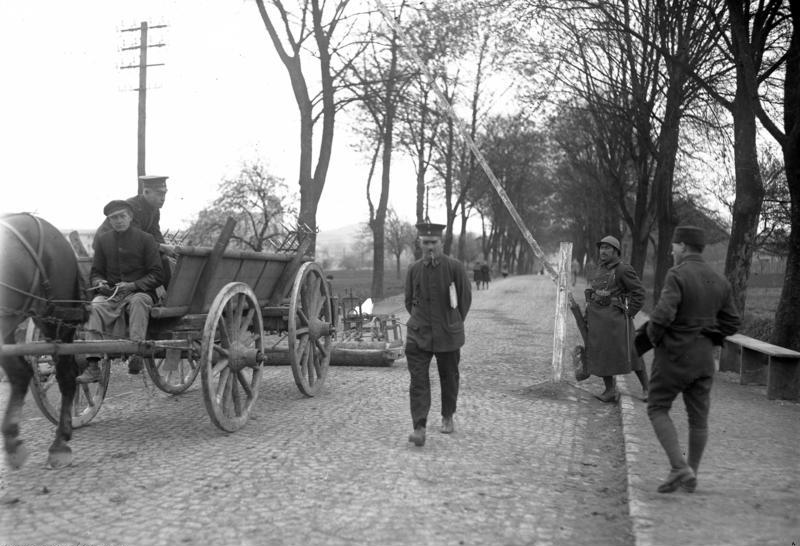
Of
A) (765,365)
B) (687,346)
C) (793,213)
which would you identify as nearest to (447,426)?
(687,346)

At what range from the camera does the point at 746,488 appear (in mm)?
5230

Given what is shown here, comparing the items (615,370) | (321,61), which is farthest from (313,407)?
(321,61)

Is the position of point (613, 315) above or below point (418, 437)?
above

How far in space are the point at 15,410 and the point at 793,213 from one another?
9.51 metres

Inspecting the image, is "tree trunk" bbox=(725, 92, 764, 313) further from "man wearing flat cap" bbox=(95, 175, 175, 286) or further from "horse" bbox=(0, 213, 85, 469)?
"horse" bbox=(0, 213, 85, 469)

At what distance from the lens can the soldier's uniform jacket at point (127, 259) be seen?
6840mm

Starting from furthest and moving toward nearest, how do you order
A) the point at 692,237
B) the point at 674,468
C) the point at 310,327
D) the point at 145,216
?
1. the point at 310,327
2. the point at 145,216
3. the point at 692,237
4. the point at 674,468

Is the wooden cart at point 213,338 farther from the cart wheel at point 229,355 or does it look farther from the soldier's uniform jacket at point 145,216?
the soldier's uniform jacket at point 145,216

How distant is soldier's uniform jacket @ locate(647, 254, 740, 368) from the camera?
5.21 metres

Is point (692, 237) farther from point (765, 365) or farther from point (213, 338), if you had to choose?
→ point (765, 365)

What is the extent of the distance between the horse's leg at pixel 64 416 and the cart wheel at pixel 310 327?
8.16ft

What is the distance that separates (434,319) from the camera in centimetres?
675

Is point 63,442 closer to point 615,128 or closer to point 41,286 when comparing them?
point 41,286

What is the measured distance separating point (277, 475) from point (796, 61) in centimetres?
905
